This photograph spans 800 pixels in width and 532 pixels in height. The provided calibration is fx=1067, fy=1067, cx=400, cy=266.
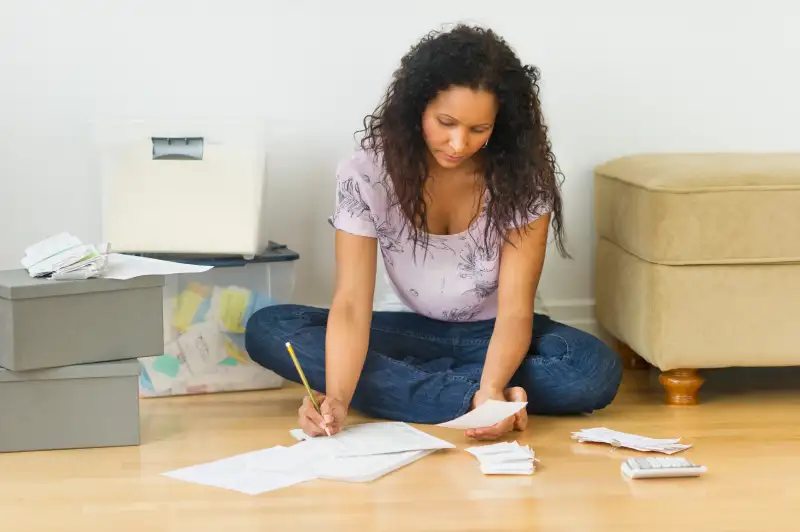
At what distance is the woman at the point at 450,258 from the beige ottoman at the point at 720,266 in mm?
168

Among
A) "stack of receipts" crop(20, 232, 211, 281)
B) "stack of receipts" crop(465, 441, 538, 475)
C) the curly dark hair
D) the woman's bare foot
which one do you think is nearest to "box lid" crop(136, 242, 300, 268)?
"stack of receipts" crop(20, 232, 211, 281)

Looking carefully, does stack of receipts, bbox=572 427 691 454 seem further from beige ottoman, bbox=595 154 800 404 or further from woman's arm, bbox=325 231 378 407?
woman's arm, bbox=325 231 378 407

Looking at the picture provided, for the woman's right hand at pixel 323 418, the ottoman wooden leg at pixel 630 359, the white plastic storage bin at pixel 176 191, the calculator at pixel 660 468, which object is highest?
the white plastic storage bin at pixel 176 191

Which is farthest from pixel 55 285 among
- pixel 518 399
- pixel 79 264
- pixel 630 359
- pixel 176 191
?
pixel 630 359

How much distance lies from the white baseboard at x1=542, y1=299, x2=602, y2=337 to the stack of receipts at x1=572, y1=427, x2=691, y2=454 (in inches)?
30.0

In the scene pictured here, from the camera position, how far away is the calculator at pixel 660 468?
166 centimetres

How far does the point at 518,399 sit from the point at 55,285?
2.73 feet

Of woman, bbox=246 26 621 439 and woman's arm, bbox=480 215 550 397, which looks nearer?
woman, bbox=246 26 621 439

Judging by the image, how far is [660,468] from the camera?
5.44 feet

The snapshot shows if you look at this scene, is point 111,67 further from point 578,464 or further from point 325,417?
point 578,464

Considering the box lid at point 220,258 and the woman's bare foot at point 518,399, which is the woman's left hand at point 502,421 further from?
the box lid at point 220,258

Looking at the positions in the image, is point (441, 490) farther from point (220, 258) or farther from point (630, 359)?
point (630, 359)

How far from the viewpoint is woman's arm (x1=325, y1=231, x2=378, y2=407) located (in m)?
1.91

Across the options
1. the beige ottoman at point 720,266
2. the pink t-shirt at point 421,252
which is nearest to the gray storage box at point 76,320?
the pink t-shirt at point 421,252
